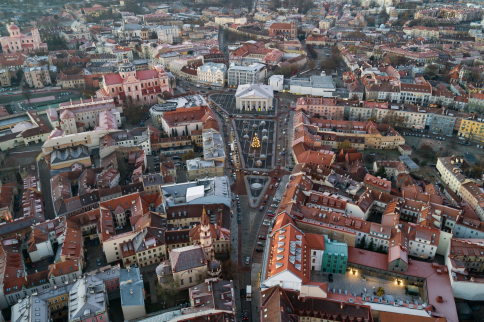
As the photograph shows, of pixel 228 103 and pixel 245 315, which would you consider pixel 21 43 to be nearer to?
pixel 228 103

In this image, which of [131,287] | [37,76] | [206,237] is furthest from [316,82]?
[37,76]

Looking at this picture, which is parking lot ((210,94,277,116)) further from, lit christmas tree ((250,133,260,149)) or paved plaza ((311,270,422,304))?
paved plaza ((311,270,422,304))

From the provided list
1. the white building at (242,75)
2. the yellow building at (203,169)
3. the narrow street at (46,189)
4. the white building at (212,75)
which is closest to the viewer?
the narrow street at (46,189)

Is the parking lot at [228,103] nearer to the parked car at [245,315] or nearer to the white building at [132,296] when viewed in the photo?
the white building at [132,296]

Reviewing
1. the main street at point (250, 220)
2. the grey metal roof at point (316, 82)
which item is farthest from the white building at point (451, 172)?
the grey metal roof at point (316, 82)

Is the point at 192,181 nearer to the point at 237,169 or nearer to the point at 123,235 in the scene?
the point at 237,169

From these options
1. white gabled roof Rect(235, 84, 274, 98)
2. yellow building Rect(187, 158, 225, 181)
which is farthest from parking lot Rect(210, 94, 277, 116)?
yellow building Rect(187, 158, 225, 181)
